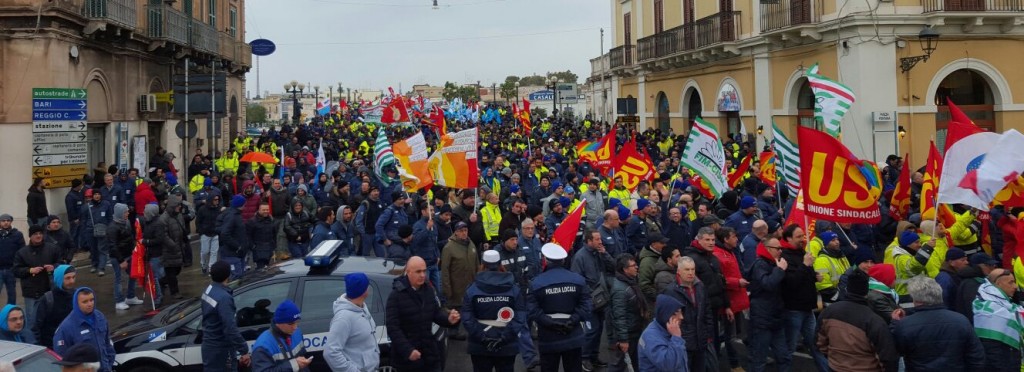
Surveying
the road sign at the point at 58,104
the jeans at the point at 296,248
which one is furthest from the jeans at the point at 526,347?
the road sign at the point at 58,104

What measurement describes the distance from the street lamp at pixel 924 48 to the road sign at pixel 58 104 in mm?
20101

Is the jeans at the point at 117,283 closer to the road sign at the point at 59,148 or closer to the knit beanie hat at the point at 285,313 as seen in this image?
the road sign at the point at 59,148

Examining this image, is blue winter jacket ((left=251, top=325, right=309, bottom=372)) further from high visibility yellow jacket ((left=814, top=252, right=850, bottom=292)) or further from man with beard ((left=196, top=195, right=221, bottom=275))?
man with beard ((left=196, top=195, right=221, bottom=275))

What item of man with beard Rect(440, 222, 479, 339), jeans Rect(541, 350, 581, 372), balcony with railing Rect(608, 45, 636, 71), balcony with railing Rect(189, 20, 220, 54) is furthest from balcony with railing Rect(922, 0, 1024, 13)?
balcony with railing Rect(189, 20, 220, 54)

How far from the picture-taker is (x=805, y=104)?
82.8ft

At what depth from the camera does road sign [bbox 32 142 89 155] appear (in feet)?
59.1

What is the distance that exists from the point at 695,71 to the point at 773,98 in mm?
6360

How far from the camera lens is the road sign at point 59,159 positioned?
1800 centimetres

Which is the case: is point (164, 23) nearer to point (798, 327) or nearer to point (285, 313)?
point (285, 313)

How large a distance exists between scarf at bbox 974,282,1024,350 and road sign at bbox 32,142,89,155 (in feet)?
59.5

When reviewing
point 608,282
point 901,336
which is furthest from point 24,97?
point 901,336

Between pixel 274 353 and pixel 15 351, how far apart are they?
1.89 meters

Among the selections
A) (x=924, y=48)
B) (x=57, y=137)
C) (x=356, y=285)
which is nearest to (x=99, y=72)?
(x=57, y=137)

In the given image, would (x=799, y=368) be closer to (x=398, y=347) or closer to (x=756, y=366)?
(x=756, y=366)
